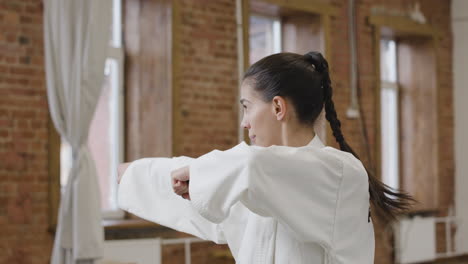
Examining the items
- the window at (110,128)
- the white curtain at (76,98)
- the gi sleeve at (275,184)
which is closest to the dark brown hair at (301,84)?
the gi sleeve at (275,184)

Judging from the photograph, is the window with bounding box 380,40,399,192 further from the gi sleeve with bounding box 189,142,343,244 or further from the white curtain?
the gi sleeve with bounding box 189,142,343,244

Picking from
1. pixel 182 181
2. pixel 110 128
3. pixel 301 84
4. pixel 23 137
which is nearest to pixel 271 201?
pixel 182 181

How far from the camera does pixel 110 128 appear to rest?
486 centimetres

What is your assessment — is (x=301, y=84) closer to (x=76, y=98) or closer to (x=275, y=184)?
(x=275, y=184)

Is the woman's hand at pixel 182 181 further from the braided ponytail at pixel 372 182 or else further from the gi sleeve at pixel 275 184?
the braided ponytail at pixel 372 182

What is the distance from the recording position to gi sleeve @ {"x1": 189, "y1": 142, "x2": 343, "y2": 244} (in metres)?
1.20

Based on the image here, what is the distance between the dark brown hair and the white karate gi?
0.07 m

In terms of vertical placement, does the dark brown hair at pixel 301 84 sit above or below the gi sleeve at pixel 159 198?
above

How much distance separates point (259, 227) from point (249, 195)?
11.1 inches

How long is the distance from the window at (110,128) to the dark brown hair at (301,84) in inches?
136

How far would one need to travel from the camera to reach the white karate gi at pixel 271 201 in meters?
1.22

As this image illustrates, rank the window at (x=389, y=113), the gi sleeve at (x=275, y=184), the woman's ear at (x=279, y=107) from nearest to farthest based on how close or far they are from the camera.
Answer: the gi sleeve at (x=275, y=184) < the woman's ear at (x=279, y=107) < the window at (x=389, y=113)

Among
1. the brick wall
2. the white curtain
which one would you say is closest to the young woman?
the white curtain

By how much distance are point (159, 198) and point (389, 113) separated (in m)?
6.11
